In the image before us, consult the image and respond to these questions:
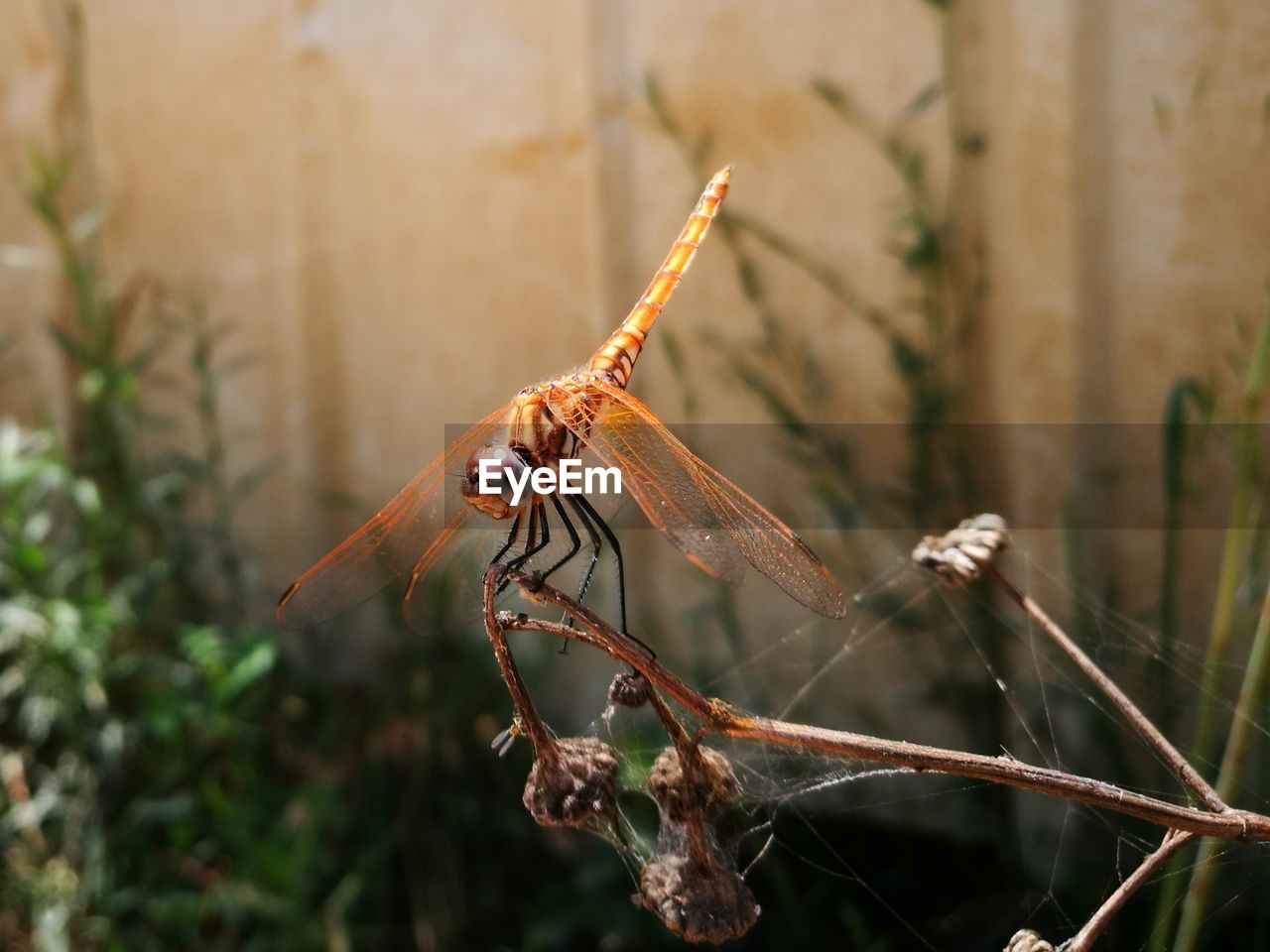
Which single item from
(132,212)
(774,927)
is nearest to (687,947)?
(774,927)

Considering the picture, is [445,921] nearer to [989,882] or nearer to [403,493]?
[989,882]

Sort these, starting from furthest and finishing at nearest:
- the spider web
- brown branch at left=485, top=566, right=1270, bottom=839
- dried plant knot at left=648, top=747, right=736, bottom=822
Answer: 1. the spider web
2. dried plant knot at left=648, top=747, right=736, bottom=822
3. brown branch at left=485, top=566, right=1270, bottom=839

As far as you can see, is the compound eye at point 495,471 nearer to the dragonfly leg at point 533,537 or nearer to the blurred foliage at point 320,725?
the dragonfly leg at point 533,537

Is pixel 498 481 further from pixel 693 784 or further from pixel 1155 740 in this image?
pixel 1155 740

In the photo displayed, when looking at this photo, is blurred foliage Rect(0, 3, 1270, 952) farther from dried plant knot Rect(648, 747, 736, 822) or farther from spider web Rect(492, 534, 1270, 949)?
dried plant knot Rect(648, 747, 736, 822)

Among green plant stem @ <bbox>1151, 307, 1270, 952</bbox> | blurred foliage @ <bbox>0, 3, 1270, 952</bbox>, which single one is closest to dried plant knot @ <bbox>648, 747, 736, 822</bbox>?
green plant stem @ <bbox>1151, 307, 1270, 952</bbox>

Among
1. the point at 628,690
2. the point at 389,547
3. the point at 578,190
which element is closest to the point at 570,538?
the point at 389,547
